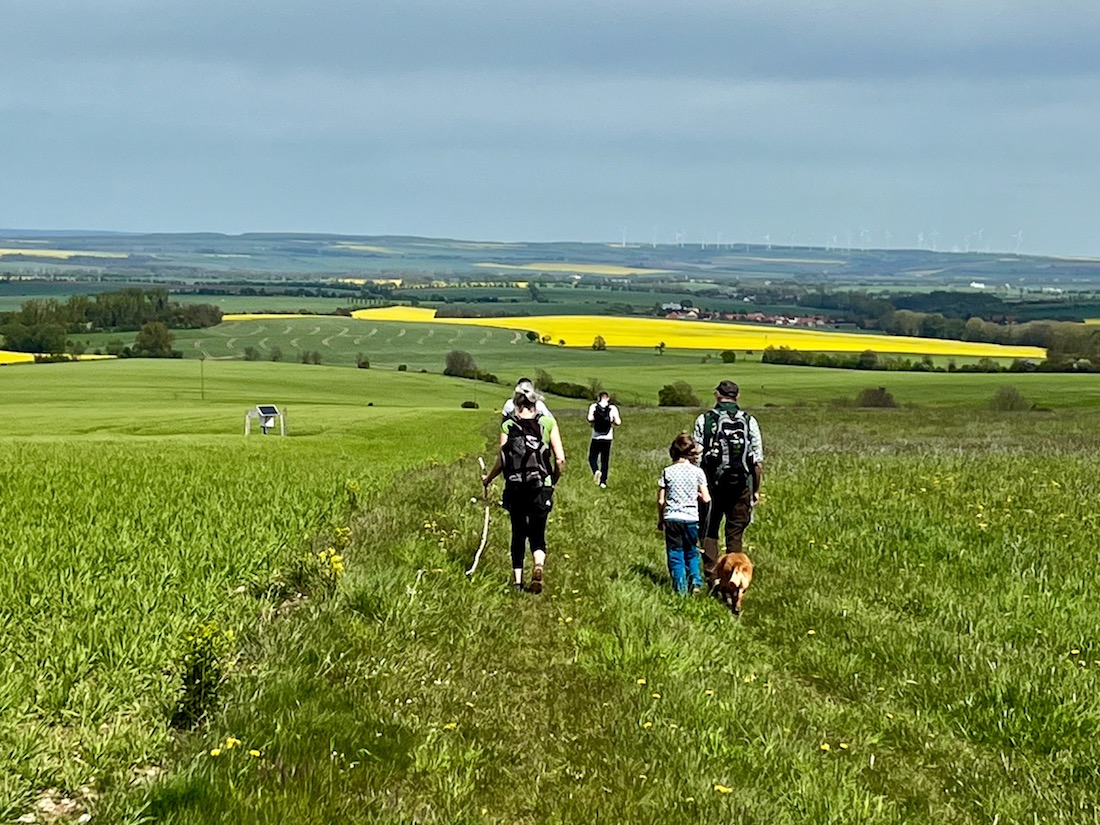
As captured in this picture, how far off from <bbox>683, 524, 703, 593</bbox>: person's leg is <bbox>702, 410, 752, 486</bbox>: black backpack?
793 millimetres

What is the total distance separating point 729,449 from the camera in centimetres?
1189

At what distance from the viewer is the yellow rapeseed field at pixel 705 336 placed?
121m

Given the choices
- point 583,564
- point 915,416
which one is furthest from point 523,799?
point 915,416

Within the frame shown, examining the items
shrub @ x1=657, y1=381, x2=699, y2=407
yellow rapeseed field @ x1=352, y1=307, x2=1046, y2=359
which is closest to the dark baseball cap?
shrub @ x1=657, y1=381, x2=699, y2=407

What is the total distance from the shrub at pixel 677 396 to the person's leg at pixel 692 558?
205ft

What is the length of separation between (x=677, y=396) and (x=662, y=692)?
6894 cm

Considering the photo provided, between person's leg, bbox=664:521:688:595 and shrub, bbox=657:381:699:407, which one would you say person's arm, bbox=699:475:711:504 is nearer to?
person's leg, bbox=664:521:688:595

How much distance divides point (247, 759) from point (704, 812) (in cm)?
226

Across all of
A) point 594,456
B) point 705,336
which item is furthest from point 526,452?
point 705,336

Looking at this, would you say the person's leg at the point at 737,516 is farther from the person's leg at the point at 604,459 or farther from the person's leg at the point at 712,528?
the person's leg at the point at 604,459

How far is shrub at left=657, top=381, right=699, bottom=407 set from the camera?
7525 cm

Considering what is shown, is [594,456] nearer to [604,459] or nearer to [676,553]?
[604,459]

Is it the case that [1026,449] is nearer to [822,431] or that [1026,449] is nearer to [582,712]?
[822,431]

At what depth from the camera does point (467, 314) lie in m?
165
